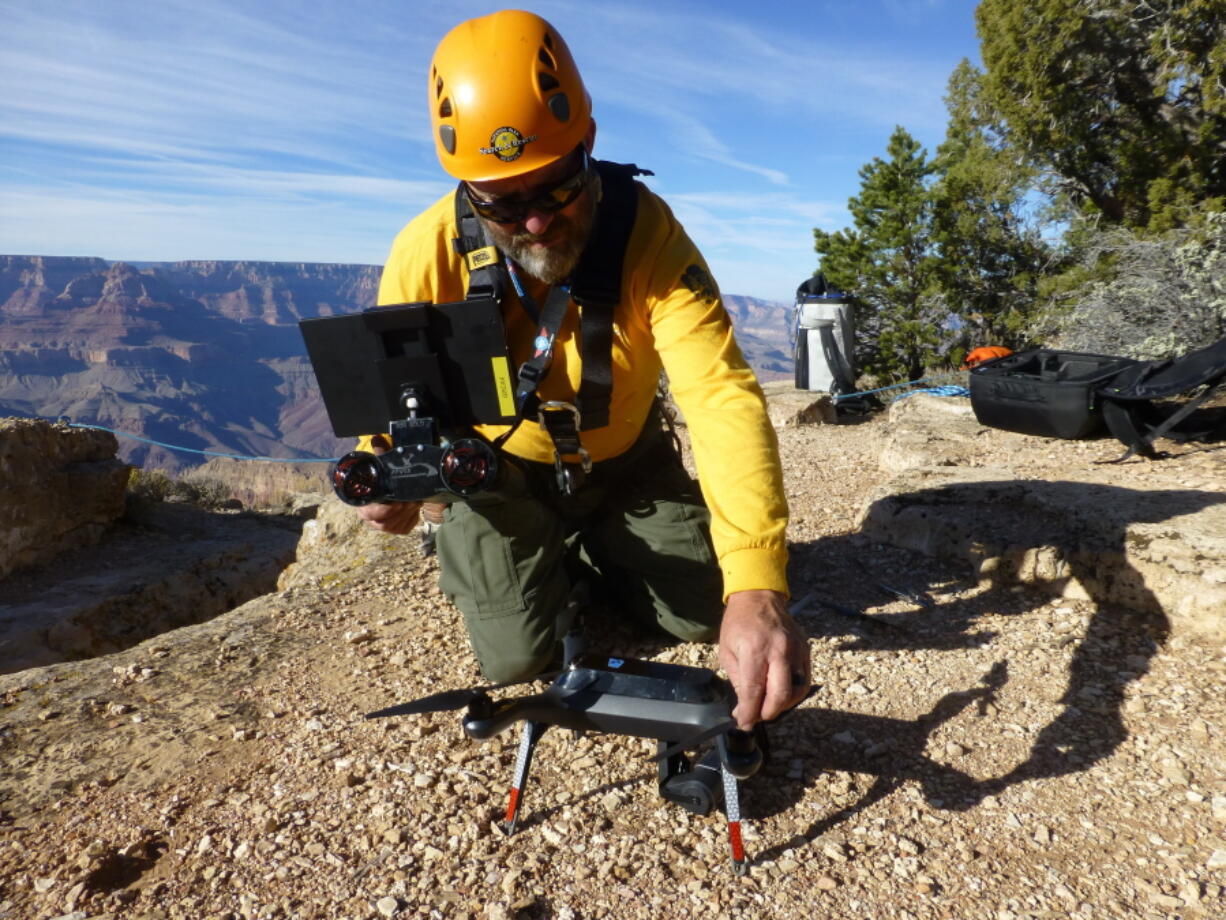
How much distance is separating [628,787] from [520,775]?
33 cm

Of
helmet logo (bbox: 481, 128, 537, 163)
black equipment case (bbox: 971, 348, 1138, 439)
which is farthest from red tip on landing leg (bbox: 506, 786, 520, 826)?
black equipment case (bbox: 971, 348, 1138, 439)

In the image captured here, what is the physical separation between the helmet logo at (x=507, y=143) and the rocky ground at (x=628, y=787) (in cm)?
176

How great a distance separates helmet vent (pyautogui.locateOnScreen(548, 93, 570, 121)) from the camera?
2217mm

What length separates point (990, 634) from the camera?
2.77 meters

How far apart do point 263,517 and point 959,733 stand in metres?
13.0

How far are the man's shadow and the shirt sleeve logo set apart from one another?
135 centimetres

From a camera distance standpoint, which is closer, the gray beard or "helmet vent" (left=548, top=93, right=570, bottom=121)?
"helmet vent" (left=548, top=93, right=570, bottom=121)

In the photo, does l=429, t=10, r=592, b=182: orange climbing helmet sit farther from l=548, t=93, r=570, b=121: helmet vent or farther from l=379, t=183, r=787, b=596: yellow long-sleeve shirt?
l=379, t=183, r=787, b=596: yellow long-sleeve shirt

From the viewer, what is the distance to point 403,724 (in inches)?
93.3

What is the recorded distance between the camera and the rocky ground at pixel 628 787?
167 cm

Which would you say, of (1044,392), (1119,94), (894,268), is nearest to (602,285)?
(1044,392)

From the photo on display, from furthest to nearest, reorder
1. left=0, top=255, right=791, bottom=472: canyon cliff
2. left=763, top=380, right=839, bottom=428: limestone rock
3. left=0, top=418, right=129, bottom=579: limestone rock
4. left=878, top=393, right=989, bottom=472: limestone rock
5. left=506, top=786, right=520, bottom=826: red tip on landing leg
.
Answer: left=0, top=255, right=791, bottom=472: canyon cliff
left=0, top=418, right=129, bottom=579: limestone rock
left=763, top=380, right=839, bottom=428: limestone rock
left=878, top=393, right=989, bottom=472: limestone rock
left=506, top=786, right=520, bottom=826: red tip on landing leg

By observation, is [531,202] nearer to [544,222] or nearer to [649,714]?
[544,222]

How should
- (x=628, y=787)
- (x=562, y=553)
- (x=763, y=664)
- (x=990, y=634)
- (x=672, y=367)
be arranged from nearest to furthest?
(x=763, y=664)
(x=628, y=787)
(x=672, y=367)
(x=990, y=634)
(x=562, y=553)
